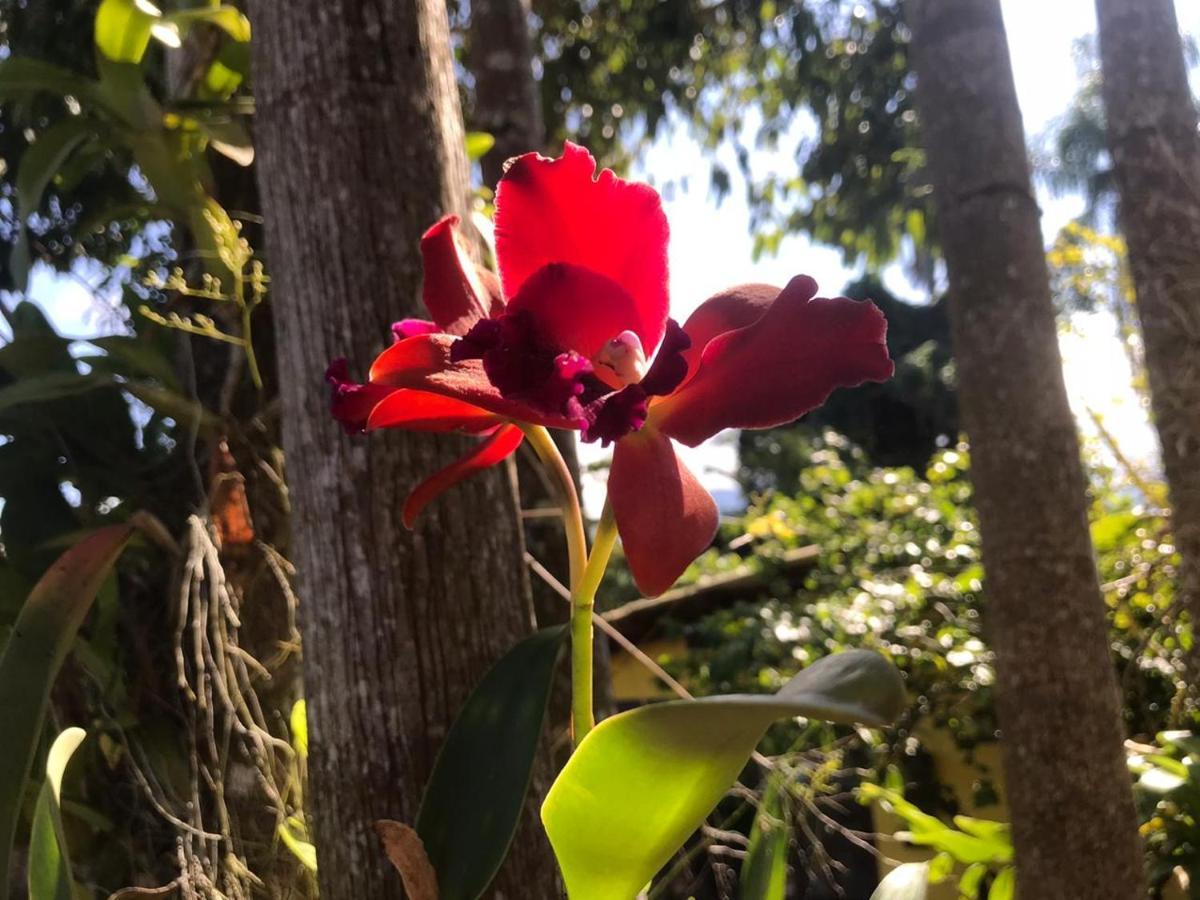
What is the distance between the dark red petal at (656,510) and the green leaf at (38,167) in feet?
3.01

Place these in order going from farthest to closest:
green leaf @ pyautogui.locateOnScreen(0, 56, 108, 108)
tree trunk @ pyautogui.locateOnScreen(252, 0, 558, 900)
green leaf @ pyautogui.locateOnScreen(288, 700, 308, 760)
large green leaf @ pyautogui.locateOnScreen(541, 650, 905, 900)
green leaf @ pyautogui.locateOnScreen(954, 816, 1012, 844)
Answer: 1. green leaf @ pyautogui.locateOnScreen(954, 816, 1012, 844)
2. green leaf @ pyautogui.locateOnScreen(0, 56, 108, 108)
3. green leaf @ pyautogui.locateOnScreen(288, 700, 308, 760)
4. tree trunk @ pyautogui.locateOnScreen(252, 0, 558, 900)
5. large green leaf @ pyautogui.locateOnScreen(541, 650, 905, 900)

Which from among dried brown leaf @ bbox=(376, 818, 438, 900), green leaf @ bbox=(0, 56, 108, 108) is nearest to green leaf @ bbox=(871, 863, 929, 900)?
dried brown leaf @ bbox=(376, 818, 438, 900)

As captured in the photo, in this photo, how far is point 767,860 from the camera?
0.57 meters

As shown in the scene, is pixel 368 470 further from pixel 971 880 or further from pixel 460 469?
pixel 971 880

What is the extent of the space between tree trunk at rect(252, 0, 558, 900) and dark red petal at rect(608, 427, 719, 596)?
23cm

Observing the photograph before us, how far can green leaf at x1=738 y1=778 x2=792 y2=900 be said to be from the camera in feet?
1.85

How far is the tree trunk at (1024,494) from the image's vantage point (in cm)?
91

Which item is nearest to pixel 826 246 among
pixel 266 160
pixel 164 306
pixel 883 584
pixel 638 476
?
pixel 883 584

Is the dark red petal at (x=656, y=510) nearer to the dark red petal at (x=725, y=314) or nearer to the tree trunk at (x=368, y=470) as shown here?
the dark red petal at (x=725, y=314)

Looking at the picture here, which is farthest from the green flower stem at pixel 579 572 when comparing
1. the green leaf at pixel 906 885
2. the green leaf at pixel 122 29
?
the green leaf at pixel 122 29

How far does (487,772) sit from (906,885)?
1.09 feet

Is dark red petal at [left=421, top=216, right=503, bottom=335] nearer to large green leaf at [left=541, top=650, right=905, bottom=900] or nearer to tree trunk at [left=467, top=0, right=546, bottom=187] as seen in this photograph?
large green leaf at [left=541, top=650, right=905, bottom=900]

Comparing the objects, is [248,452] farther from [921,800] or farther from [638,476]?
[921,800]

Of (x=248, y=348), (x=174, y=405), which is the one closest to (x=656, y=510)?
(x=248, y=348)
